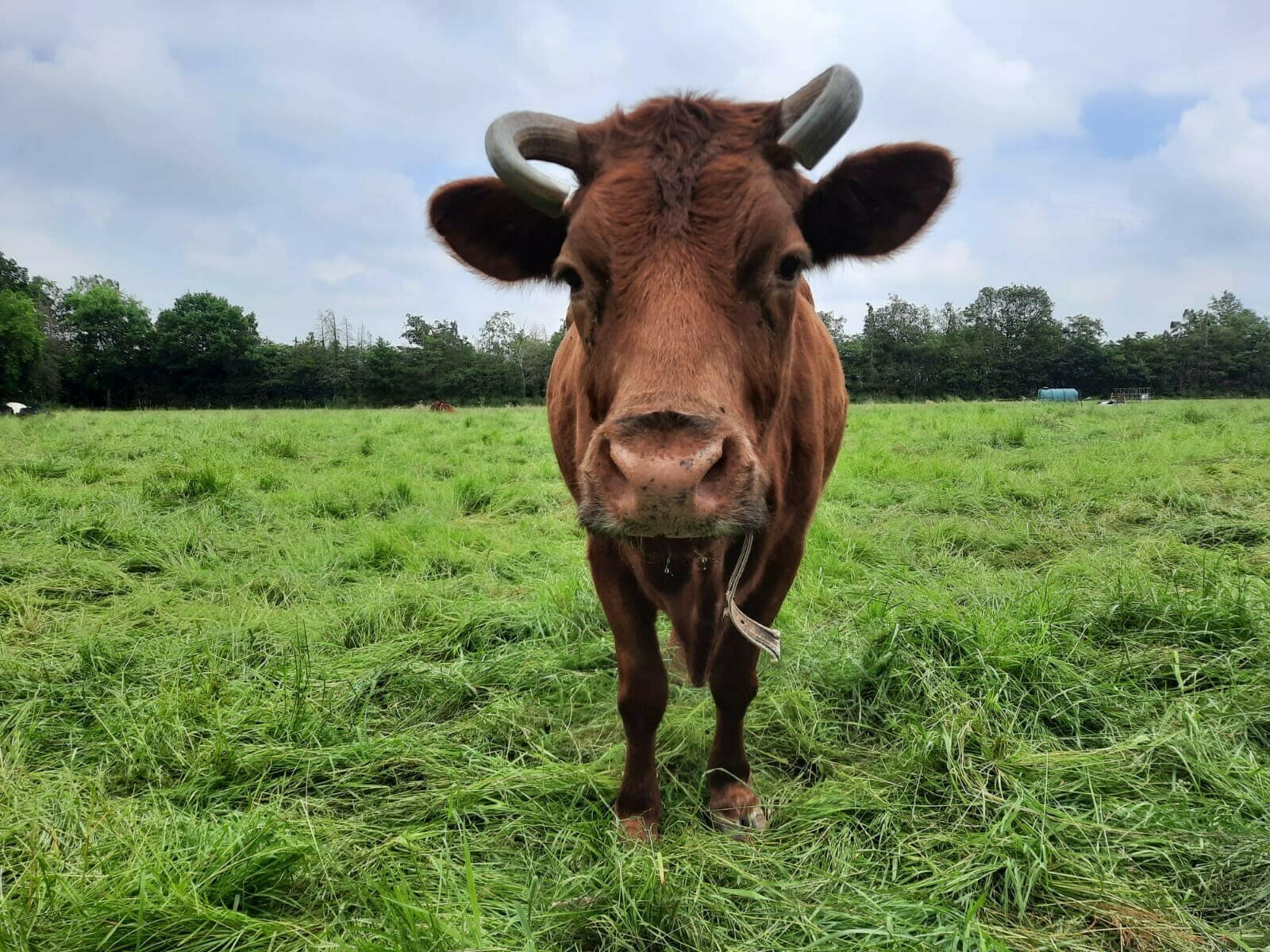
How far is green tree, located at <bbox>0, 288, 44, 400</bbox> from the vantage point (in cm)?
4041

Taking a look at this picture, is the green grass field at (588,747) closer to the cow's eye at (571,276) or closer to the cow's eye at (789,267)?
the cow's eye at (571,276)

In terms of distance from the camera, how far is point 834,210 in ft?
7.74

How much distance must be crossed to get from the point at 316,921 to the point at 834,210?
2636 mm

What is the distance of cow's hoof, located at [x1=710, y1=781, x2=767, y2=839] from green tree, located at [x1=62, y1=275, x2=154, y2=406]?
59.9 m

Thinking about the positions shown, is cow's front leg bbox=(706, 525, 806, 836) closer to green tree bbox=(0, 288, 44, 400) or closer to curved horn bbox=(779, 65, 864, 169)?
curved horn bbox=(779, 65, 864, 169)

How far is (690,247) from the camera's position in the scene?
1.82m

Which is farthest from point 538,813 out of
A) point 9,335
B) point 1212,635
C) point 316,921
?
point 9,335

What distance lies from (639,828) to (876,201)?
7.49 ft

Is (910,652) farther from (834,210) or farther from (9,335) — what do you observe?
(9,335)

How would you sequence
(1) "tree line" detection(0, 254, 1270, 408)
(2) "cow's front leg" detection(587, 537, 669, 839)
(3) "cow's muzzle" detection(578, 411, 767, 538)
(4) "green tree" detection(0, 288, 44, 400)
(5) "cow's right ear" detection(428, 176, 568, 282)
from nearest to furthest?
1. (3) "cow's muzzle" detection(578, 411, 767, 538)
2. (2) "cow's front leg" detection(587, 537, 669, 839)
3. (5) "cow's right ear" detection(428, 176, 568, 282)
4. (4) "green tree" detection(0, 288, 44, 400)
5. (1) "tree line" detection(0, 254, 1270, 408)

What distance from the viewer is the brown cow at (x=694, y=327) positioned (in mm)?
1546

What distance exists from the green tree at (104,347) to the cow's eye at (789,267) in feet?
197

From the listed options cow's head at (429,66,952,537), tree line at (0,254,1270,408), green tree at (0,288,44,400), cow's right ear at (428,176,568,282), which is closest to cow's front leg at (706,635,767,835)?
cow's head at (429,66,952,537)

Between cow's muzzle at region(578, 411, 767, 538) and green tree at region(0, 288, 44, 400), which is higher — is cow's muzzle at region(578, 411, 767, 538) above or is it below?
below
